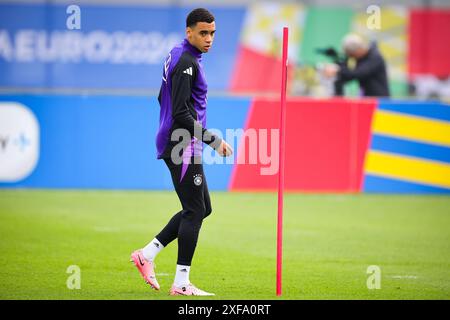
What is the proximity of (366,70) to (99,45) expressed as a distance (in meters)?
9.65

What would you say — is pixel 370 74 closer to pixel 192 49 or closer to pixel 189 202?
pixel 192 49

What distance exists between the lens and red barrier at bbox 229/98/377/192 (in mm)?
16328

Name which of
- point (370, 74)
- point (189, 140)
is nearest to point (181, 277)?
point (189, 140)

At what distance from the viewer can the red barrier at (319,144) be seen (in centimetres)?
1633

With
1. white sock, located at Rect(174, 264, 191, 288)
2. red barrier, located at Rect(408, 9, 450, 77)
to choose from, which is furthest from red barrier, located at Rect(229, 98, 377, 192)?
red barrier, located at Rect(408, 9, 450, 77)

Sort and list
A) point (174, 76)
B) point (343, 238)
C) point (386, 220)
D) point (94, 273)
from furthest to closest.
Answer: point (386, 220)
point (343, 238)
point (94, 273)
point (174, 76)

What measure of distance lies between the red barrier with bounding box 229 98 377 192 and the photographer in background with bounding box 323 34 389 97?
1330mm

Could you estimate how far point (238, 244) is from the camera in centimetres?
1135

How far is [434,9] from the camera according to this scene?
2608 centimetres

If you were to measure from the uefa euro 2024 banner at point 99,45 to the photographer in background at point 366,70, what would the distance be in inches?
286

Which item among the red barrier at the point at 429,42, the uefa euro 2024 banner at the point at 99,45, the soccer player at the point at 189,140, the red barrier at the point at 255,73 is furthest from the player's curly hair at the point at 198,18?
the red barrier at the point at 429,42

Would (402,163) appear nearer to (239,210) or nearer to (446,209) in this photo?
(446,209)
